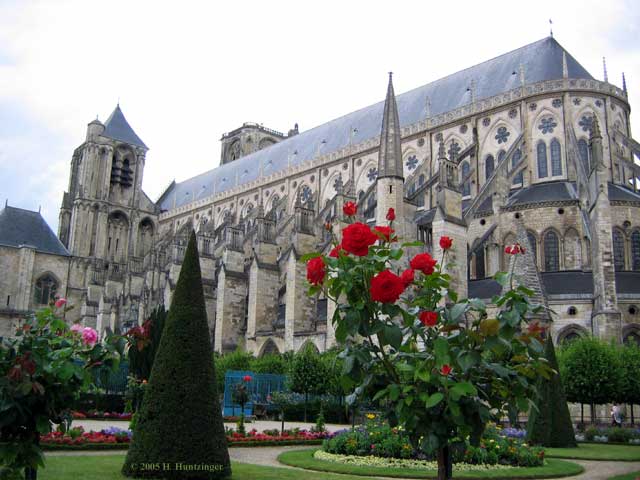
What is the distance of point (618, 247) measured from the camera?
94.6 feet

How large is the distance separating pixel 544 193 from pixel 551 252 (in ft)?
10.7

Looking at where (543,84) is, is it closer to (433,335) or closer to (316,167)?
(316,167)

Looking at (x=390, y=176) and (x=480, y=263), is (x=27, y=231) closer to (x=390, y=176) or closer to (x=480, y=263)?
(x=390, y=176)

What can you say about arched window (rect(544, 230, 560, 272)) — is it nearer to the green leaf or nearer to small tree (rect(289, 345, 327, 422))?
small tree (rect(289, 345, 327, 422))

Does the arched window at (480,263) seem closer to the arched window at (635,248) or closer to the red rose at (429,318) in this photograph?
the arched window at (635,248)

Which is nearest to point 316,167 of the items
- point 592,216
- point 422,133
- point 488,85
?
point 422,133

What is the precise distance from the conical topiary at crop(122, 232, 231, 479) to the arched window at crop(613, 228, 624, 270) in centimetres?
2423

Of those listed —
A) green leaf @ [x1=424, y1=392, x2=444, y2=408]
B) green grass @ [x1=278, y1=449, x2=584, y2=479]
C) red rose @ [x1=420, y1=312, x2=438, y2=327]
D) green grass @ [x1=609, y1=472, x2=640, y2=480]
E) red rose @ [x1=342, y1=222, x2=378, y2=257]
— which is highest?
red rose @ [x1=342, y1=222, x2=378, y2=257]

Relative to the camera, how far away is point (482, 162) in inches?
1405

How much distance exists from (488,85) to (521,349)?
35.0m

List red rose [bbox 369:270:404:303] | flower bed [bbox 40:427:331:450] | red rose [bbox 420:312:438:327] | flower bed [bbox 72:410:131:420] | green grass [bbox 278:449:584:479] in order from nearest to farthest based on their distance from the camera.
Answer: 1. red rose [bbox 369:270:404:303]
2. red rose [bbox 420:312:438:327]
3. green grass [bbox 278:449:584:479]
4. flower bed [bbox 40:427:331:450]
5. flower bed [bbox 72:410:131:420]

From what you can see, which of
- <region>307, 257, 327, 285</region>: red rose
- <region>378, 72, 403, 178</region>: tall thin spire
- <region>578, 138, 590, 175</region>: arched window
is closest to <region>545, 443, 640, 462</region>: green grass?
<region>307, 257, 327, 285</region>: red rose

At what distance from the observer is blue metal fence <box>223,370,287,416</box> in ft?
86.9

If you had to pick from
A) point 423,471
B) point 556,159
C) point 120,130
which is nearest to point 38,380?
point 423,471
